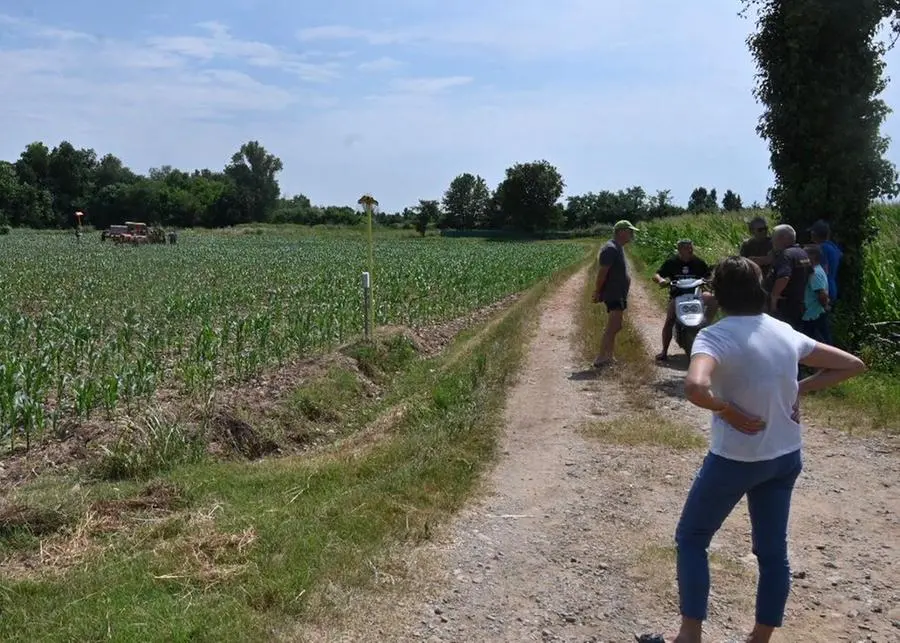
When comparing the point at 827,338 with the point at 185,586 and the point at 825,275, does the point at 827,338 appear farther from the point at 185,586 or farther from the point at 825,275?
the point at 185,586

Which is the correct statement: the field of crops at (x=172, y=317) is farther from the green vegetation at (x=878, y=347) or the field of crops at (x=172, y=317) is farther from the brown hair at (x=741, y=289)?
the green vegetation at (x=878, y=347)

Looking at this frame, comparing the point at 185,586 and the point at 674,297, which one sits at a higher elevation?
the point at 674,297

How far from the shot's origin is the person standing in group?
9336 mm

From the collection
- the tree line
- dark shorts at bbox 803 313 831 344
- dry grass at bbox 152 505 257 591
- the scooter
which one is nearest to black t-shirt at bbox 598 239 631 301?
the scooter

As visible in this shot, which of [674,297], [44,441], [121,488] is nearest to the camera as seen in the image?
[121,488]

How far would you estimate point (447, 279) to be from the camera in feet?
83.1

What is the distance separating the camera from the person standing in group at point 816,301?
9.34 meters

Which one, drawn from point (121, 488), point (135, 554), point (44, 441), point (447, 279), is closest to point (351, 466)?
point (121, 488)

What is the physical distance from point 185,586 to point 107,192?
11351 cm

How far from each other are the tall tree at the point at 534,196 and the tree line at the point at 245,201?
0.11 metres

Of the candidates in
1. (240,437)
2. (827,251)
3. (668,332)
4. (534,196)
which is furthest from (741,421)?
(534,196)

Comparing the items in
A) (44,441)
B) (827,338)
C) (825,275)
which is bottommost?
(44,441)

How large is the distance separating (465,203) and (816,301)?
94.6 metres

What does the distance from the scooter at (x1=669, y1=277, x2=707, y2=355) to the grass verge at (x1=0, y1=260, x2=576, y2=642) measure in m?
3.88
